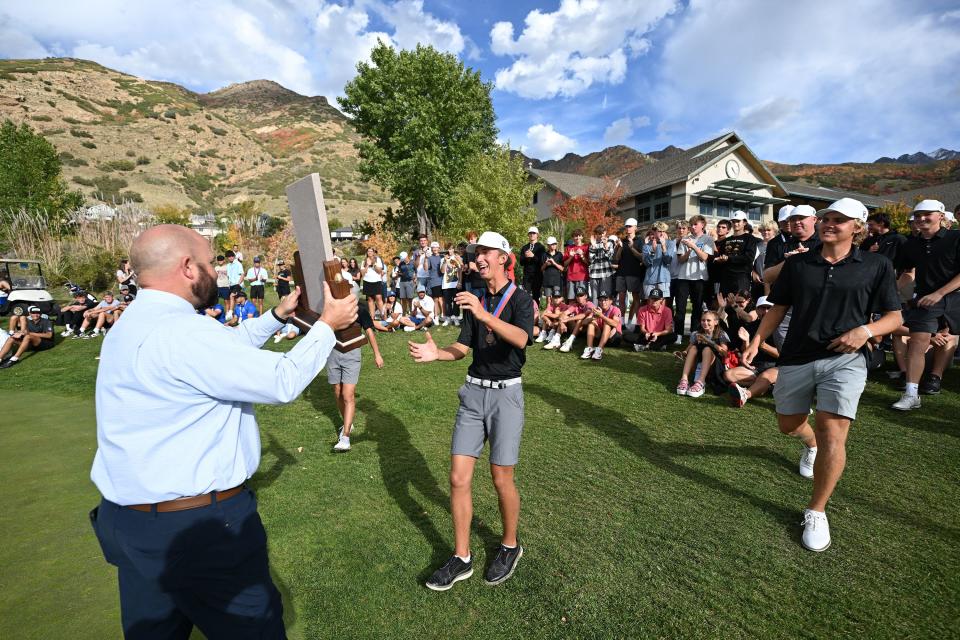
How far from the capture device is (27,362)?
11.6m

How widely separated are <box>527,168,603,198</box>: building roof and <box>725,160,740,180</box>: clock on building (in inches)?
396

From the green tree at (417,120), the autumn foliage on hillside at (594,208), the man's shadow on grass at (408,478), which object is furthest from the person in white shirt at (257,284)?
the autumn foliage on hillside at (594,208)

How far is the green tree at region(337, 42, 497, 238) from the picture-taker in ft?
108

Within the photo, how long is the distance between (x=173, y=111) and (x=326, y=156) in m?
31.5

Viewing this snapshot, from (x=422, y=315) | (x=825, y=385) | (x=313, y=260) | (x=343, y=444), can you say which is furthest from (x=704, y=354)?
(x=422, y=315)

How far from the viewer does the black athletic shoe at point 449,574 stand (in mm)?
3078

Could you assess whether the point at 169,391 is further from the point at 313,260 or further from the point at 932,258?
the point at 932,258

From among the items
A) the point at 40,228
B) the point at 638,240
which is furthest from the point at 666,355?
the point at 40,228

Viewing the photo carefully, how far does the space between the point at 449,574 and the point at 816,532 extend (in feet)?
8.82

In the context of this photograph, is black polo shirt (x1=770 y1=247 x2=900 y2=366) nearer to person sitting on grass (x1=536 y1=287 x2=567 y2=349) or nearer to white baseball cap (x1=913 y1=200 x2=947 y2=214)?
white baseball cap (x1=913 y1=200 x2=947 y2=214)

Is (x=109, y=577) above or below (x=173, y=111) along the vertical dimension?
below

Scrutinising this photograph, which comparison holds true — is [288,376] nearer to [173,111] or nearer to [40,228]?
[40,228]

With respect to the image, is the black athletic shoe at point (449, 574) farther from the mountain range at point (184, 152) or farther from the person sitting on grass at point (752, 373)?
the mountain range at point (184, 152)

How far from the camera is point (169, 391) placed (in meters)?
1.73
